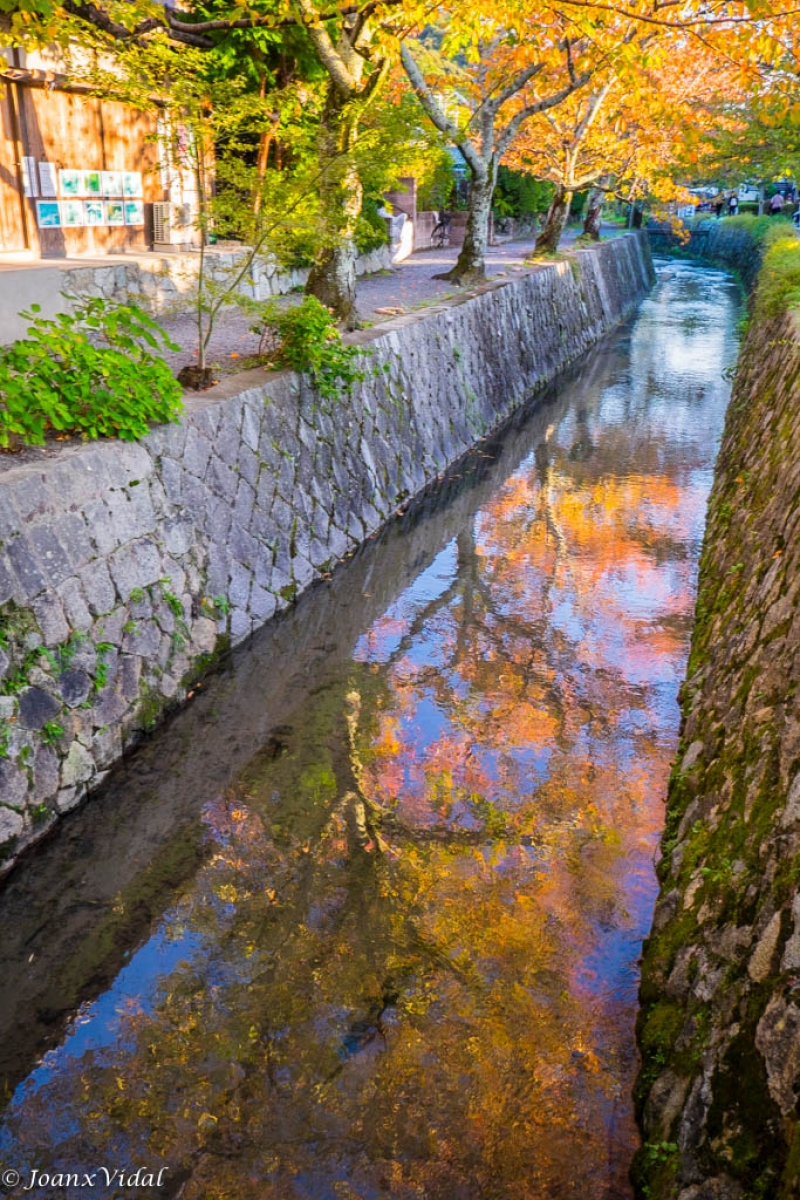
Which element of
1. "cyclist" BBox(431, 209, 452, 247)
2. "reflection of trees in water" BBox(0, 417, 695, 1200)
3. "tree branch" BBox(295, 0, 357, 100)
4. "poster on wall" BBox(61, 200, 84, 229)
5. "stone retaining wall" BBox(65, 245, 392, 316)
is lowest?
"reflection of trees in water" BBox(0, 417, 695, 1200)

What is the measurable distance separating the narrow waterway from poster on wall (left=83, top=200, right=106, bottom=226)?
29.2ft

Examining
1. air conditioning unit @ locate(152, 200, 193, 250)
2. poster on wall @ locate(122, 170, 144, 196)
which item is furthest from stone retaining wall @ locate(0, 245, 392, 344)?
poster on wall @ locate(122, 170, 144, 196)

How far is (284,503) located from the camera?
923cm

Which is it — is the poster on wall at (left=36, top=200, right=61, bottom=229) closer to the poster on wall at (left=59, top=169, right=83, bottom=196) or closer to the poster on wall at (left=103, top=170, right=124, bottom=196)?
the poster on wall at (left=59, top=169, right=83, bottom=196)

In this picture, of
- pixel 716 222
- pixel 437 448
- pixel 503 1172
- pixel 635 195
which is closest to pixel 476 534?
pixel 437 448

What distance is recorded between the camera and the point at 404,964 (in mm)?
4918

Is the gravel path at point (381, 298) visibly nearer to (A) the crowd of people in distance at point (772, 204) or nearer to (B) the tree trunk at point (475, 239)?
(B) the tree trunk at point (475, 239)

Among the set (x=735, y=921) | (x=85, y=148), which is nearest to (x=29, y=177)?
(x=85, y=148)

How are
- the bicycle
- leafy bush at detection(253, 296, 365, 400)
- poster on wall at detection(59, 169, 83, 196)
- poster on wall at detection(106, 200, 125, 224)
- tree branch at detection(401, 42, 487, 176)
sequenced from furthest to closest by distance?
the bicycle < tree branch at detection(401, 42, 487, 176) < poster on wall at detection(106, 200, 125, 224) < poster on wall at detection(59, 169, 83, 196) < leafy bush at detection(253, 296, 365, 400)

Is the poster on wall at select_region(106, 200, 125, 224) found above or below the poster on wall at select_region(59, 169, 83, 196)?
below

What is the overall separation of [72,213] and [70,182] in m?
0.42

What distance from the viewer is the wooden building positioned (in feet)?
43.1

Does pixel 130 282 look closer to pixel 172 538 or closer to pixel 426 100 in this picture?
pixel 426 100

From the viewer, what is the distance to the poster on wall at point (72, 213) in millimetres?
14359
